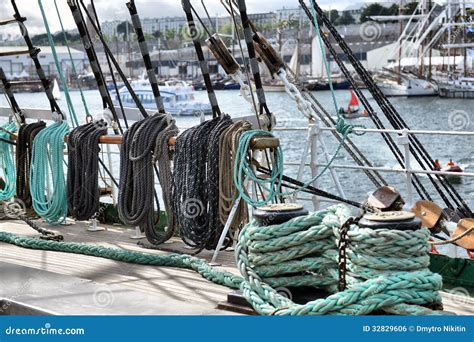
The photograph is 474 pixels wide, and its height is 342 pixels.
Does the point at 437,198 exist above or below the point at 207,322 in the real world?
below

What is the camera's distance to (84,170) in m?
7.70

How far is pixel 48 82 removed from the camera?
28.8 ft

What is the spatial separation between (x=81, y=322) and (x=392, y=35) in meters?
119

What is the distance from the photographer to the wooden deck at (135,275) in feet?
15.7

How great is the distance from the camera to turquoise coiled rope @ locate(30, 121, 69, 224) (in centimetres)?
794

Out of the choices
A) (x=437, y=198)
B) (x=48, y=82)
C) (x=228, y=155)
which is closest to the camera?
(x=228, y=155)

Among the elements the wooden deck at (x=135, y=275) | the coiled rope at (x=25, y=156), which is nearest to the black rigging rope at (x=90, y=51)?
the coiled rope at (x=25, y=156)

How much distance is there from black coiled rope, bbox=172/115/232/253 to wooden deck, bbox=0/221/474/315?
242 millimetres

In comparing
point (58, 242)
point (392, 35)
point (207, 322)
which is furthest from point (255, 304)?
point (392, 35)

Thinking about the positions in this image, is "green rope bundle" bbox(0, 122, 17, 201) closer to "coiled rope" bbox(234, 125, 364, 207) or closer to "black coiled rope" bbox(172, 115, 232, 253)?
"black coiled rope" bbox(172, 115, 232, 253)

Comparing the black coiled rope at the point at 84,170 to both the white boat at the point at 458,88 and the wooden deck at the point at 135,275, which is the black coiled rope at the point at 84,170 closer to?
the wooden deck at the point at 135,275

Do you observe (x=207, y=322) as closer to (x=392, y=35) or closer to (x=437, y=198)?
(x=437, y=198)

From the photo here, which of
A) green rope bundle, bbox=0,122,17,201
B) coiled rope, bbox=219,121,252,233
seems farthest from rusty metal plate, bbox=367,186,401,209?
green rope bundle, bbox=0,122,17,201

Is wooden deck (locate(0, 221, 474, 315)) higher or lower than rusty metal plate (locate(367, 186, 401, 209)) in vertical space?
lower
